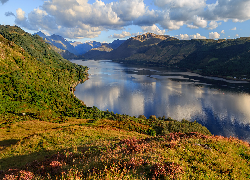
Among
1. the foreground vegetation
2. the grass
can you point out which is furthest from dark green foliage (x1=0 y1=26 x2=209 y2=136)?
the grass

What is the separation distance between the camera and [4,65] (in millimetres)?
62188

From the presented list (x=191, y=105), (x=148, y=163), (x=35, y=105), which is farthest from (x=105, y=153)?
(x=191, y=105)

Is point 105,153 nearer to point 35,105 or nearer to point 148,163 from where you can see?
point 148,163

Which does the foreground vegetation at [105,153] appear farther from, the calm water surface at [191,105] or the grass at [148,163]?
the calm water surface at [191,105]

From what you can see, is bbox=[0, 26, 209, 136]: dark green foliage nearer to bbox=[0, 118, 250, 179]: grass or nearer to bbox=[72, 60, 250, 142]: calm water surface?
bbox=[72, 60, 250, 142]: calm water surface

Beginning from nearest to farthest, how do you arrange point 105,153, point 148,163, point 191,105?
point 148,163, point 105,153, point 191,105

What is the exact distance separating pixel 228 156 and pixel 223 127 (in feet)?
254

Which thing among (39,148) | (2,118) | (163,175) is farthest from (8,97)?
(163,175)

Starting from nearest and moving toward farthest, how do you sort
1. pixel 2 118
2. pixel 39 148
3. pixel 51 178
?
pixel 51 178
pixel 39 148
pixel 2 118

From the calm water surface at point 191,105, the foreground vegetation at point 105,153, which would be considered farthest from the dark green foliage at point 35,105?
the calm water surface at point 191,105

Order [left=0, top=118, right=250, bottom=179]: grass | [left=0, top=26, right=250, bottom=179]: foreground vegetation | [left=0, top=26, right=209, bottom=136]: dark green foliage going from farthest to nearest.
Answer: [left=0, top=26, right=209, bottom=136]: dark green foliage < [left=0, top=26, right=250, bottom=179]: foreground vegetation < [left=0, top=118, right=250, bottom=179]: grass

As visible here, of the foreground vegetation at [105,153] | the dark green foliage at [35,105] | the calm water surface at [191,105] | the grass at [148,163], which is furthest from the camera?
the calm water surface at [191,105]

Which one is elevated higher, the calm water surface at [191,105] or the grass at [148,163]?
the grass at [148,163]

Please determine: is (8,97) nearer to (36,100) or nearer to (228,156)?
(36,100)
